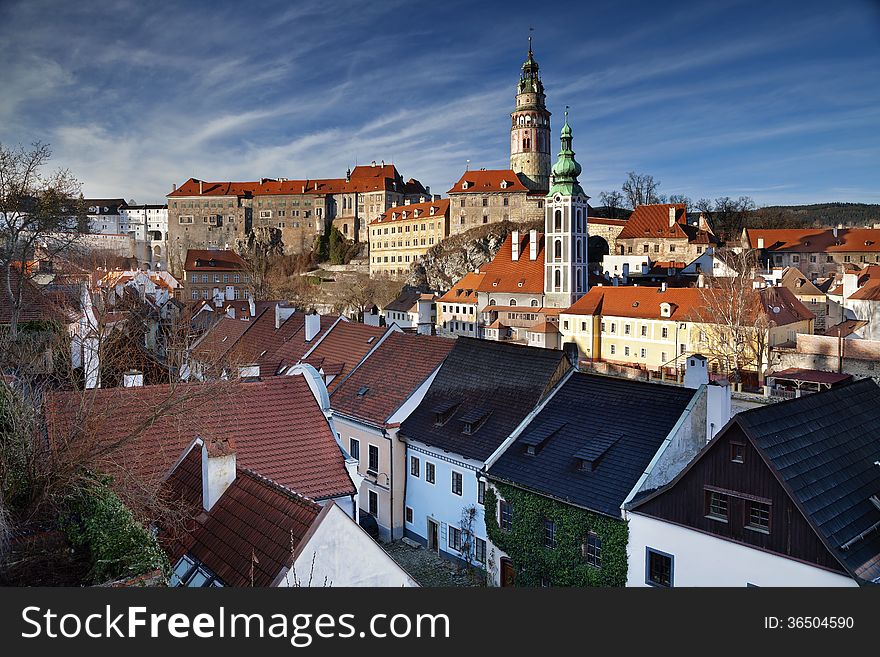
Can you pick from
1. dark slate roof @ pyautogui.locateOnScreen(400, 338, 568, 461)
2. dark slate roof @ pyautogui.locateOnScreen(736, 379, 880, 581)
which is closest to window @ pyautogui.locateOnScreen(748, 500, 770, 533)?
dark slate roof @ pyautogui.locateOnScreen(736, 379, 880, 581)

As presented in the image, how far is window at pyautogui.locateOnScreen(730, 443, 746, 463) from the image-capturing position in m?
8.36

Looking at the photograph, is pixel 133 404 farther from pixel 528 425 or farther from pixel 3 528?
pixel 528 425

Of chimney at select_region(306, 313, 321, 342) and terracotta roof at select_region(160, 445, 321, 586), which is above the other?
chimney at select_region(306, 313, 321, 342)

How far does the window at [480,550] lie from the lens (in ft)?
41.2

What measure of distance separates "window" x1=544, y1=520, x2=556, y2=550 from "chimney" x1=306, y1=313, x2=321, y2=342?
10.7m

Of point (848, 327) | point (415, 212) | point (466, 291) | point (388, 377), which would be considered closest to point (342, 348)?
point (388, 377)

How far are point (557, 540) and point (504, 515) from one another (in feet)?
4.71

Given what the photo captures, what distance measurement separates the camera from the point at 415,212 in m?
67.8

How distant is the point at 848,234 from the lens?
44.5 m

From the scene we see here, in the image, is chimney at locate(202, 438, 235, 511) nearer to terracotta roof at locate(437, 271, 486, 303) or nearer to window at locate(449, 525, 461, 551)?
window at locate(449, 525, 461, 551)

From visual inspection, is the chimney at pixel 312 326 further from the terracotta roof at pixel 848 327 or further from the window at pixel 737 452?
the terracotta roof at pixel 848 327

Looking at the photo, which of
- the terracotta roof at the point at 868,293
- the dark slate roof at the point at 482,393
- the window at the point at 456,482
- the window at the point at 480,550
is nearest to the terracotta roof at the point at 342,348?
the dark slate roof at the point at 482,393

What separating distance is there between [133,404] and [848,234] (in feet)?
155

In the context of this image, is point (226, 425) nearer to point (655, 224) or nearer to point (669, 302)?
point (669, 302)
